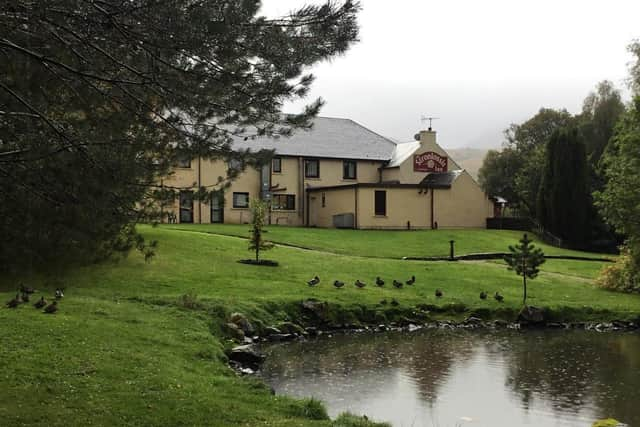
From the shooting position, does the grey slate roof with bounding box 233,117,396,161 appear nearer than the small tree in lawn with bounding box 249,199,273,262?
No

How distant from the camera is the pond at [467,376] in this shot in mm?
12492

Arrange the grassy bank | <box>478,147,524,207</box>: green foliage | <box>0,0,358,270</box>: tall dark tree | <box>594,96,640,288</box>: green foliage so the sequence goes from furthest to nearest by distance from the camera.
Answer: <box>478,147,524,207</box>: green foliage → <box>594,96,640,288</box>: green foliage → the grassy bank → <box>0,0,358,270</box>: tall dark tree

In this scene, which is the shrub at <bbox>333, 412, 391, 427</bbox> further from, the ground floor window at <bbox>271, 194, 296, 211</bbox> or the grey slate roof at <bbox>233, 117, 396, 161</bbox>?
the ground floor window at <bbox>271, 194, 296, 211</bbox>

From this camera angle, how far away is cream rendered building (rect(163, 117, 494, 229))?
46.5 metres

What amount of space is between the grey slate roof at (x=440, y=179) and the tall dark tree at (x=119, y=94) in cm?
3920

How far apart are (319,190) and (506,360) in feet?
108

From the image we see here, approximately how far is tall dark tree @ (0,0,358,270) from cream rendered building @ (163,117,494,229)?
3539 cm

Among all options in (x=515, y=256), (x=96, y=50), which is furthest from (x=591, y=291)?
(x=96, y=50)

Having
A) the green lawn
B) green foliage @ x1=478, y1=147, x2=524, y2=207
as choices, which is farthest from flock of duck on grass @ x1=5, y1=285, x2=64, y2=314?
green foliage @ x1=478, y1=147, x2=524, y2=207

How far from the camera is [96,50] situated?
8555mm

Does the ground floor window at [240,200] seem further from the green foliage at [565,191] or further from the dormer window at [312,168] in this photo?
the green foliage at [565,191]

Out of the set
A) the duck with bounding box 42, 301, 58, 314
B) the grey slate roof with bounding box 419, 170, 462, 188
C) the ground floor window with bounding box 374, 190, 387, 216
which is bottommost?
the duck with bounding box 42, 301, 58, 314

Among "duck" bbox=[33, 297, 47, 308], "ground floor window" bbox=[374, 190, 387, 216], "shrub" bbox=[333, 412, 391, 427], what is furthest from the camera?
"ground floor window" bbox=[374, 190, 387, 216]

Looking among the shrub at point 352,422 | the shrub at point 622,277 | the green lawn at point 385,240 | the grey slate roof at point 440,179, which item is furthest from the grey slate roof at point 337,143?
the shrub at point 352,422
